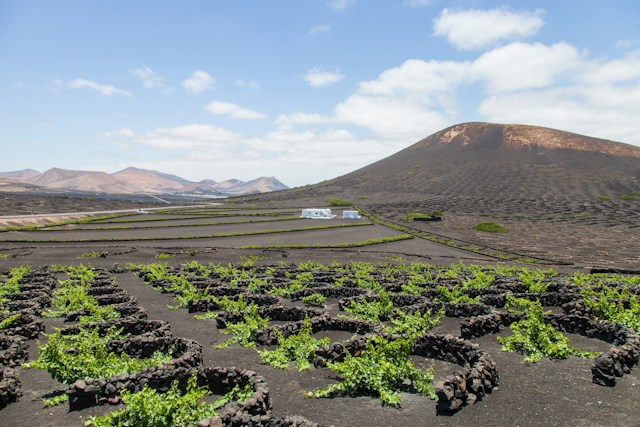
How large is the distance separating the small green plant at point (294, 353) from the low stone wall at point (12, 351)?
11.0 m

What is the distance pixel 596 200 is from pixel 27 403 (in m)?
155

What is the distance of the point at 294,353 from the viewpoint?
20250mm

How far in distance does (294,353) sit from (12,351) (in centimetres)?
1282

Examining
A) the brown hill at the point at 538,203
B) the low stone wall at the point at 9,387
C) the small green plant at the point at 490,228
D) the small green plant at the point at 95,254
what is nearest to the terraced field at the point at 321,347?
the low stone wall at the point at 9,387

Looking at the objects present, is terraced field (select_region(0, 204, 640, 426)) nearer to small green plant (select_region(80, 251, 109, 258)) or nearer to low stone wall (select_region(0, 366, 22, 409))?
low stone wall (select_region(0, 366, 22, 409))


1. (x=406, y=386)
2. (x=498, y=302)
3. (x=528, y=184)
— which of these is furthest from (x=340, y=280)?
(x=528, y=184)

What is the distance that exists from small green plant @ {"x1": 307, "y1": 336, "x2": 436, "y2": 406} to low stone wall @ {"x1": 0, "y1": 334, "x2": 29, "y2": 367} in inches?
544

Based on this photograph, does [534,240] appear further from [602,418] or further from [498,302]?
[602,418]

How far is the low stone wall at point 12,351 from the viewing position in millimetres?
19027

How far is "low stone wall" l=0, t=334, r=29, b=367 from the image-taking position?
62.4 feet

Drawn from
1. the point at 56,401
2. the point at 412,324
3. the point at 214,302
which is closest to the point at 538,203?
the point at 412,324

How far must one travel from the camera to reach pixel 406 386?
53.8ft

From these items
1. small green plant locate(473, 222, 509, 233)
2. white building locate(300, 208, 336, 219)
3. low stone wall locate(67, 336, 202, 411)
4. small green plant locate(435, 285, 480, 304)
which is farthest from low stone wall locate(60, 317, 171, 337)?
white building locate(300, 208, 336, 219)

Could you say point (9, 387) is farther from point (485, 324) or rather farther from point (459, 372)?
point (485, 324)
